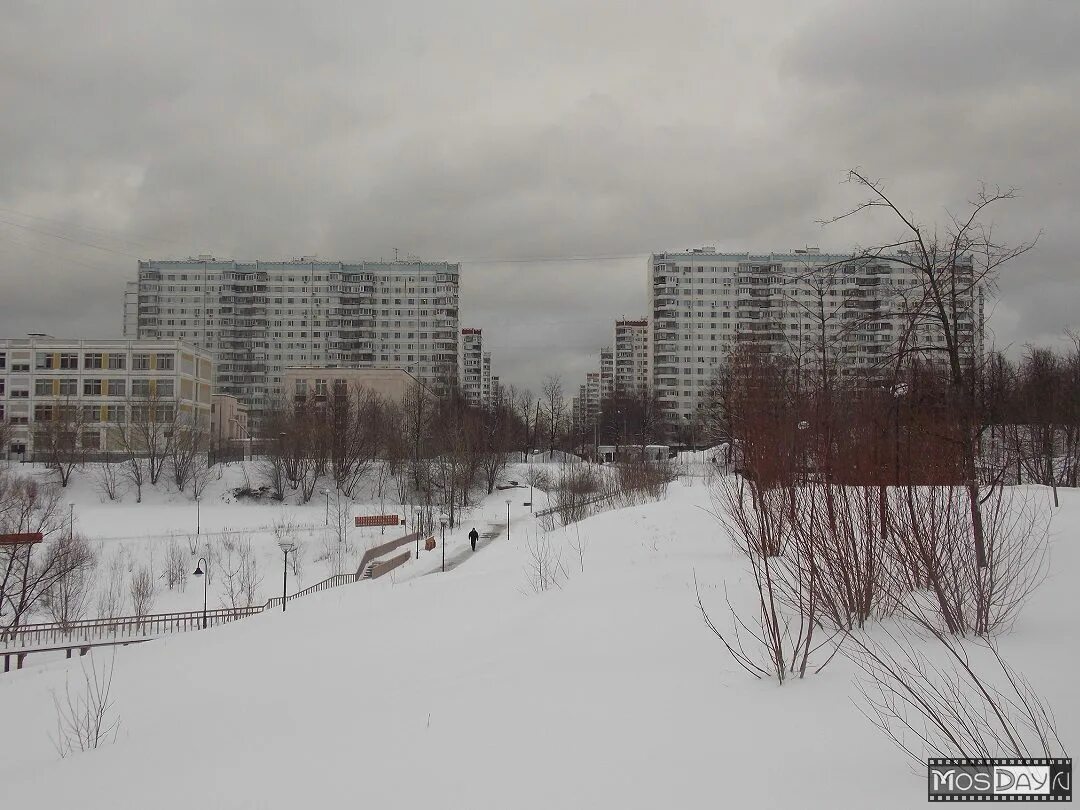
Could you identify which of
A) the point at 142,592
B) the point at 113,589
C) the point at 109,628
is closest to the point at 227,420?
the point at 113,589

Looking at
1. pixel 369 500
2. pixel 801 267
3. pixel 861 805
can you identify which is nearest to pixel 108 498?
pixel 369 500

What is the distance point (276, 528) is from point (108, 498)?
19692 mm

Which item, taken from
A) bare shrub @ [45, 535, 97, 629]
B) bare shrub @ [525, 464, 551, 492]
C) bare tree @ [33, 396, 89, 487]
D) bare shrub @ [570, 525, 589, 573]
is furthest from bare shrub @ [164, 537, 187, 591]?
bare shrub @ [525, 464, 551, 492]

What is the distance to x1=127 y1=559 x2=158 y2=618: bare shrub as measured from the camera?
2842 centimetres

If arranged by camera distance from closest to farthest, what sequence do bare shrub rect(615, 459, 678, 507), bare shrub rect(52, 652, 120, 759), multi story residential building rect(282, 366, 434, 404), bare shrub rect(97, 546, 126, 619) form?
bare shrub rect(52, 652, 120, 759) < bare shrub rect(97, 546, 126, 619) < bare shrub rect(615, 459, 678, 507) < multi story residential building rect(282, 366, 434, 404)

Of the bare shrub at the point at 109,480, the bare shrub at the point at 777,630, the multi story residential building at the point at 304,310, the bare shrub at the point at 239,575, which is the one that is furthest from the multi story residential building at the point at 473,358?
the bare shrub at the point at 777,630

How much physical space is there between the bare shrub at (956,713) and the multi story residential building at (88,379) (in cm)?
6486

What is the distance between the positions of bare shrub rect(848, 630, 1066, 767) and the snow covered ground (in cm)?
18

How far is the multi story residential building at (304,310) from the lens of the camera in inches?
3642

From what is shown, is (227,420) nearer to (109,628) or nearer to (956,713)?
(109,628)

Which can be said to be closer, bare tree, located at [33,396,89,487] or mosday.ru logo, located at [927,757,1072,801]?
mosday.ru logo, located at [927,757,1072,801]

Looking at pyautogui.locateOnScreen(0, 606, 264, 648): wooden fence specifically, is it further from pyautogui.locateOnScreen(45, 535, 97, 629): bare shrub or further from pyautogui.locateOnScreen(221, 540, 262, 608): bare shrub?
pyautogui.locateOnScreen(45, 535, 97, 629): bare shrub

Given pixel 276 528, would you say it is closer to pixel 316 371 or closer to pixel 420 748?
pixel 420 748

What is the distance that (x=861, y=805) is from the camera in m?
4.01
